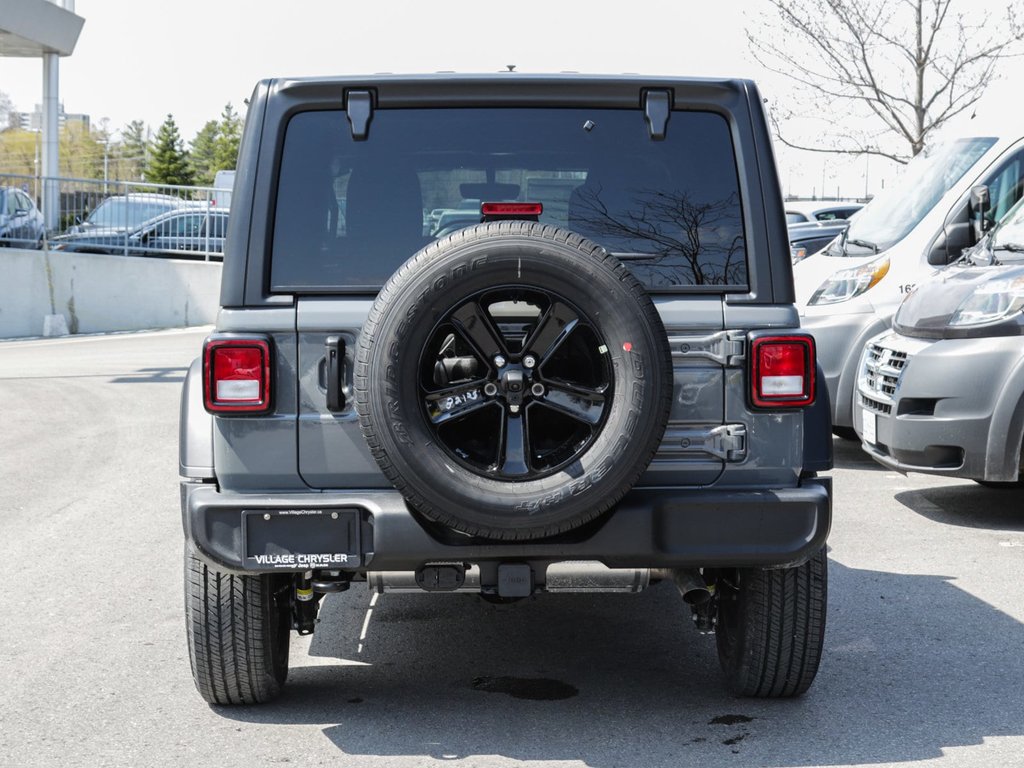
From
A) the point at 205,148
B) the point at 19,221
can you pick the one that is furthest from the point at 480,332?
the point at 205,148

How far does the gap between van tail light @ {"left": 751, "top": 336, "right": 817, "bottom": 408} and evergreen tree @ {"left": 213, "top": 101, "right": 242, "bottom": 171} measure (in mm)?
129037

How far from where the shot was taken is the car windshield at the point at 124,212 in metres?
24.2

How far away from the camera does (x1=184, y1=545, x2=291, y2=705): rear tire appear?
14.2 feet

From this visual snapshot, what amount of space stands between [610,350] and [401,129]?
1.00 m

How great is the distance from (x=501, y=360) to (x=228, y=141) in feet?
472

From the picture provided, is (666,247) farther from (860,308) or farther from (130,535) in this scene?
(860,308)

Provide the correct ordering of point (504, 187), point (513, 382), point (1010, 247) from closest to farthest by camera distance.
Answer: point (513, 382)
point (504, 187)
point (1010, 247)

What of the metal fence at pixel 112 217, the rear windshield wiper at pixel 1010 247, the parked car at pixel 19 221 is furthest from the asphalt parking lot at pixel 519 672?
the metal fence at pixel 112 217

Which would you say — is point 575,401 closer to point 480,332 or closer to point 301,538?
point 480,332

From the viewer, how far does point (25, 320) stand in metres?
23.2

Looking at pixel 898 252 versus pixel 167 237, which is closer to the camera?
pixel 898 252

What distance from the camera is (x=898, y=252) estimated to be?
31.8 feet

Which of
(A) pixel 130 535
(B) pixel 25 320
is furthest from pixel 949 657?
(B) pixel 25 320

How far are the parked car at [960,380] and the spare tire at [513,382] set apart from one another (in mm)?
3976
